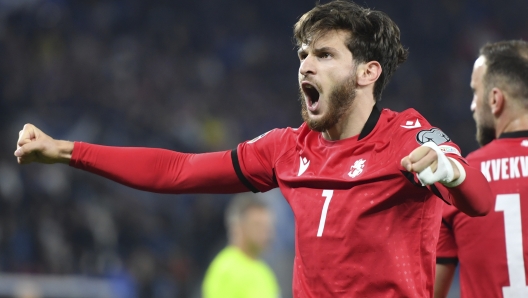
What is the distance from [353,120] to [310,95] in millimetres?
214

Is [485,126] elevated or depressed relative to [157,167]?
elevated

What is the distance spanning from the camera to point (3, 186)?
8219mm

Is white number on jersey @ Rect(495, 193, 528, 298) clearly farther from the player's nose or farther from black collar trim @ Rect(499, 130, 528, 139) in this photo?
the player's nose

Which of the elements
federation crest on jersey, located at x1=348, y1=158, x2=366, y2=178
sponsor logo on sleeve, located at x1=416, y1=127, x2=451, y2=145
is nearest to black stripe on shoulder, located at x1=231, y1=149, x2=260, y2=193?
federation crest on jersey, located at x1=348, y1=158, x2=366, y2=178

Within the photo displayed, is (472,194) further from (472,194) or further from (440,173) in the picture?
(440,173)

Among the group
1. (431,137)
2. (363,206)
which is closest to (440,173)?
(431,137)

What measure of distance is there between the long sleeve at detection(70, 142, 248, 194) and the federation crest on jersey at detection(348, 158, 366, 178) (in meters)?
0.56

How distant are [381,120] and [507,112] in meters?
0.89

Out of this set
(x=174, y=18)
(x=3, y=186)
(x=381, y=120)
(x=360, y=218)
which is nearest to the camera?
(x=360, y=218)

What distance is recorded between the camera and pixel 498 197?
10.8 feet

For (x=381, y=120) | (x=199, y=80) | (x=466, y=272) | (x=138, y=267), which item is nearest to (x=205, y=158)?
(x=381, y=120)

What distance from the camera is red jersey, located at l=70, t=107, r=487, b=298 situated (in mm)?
2668

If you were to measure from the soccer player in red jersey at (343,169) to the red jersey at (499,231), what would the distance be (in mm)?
590

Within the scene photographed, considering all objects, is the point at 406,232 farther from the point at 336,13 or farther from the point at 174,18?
the point at 174,18
